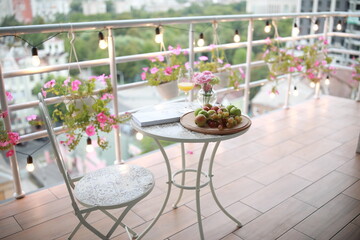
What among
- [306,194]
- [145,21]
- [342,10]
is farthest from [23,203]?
[342,10]

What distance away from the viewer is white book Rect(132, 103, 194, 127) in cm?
194

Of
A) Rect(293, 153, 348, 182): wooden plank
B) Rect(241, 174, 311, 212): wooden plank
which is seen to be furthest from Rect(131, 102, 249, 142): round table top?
Rect(293, 153, 348, 182): wooden plank

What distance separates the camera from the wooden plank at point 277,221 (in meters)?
2.07

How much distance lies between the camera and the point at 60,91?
239cm

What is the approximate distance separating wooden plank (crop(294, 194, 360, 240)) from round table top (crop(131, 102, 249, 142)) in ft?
2.63

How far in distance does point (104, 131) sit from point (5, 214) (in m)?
0.85

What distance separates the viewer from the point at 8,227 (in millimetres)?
2184

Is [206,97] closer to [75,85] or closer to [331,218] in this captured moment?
[75,85]

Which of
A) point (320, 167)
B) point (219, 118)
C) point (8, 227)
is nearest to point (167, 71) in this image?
point (219, 118)

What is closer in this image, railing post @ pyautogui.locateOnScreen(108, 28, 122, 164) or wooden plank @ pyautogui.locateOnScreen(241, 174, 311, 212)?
wooden plank @ pyautogui.locateOnScreen(241, 174, 311, 212)

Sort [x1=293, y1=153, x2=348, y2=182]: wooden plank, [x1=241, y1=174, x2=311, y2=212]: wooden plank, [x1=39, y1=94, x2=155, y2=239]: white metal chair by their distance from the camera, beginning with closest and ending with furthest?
1. [x1=39, y1=94, x2=155, y2=239]: white metal chair
2. [x1=241, y1=174, x2=311, y2=212]: wooden plank
3. [x1=293, y1=153, x2=348, y2=182]: wooden plank

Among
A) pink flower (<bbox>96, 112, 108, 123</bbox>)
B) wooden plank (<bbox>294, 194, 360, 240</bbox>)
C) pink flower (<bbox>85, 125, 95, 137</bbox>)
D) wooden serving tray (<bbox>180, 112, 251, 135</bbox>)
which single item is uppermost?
wooden serving tray (<bbox>180, 112, 251, 135</bbox>)

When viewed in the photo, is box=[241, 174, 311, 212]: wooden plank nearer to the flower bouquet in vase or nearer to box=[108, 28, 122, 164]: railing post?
the flower bouquet in vase

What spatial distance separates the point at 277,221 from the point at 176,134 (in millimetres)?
933
